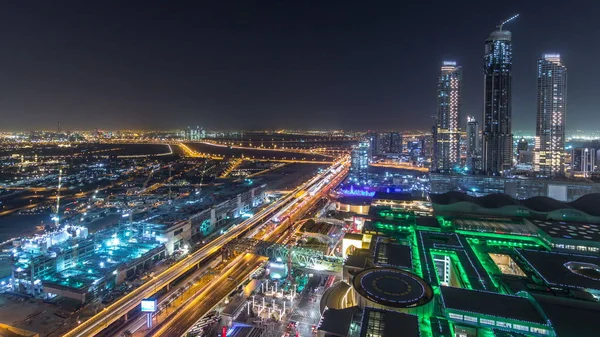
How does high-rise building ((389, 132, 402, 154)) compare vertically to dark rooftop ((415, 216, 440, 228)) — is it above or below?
above

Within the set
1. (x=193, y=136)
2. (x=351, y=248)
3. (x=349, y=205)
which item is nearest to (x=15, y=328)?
(x=351, y=248)

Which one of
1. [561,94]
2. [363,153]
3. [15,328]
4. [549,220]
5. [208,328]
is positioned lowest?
[208,328]

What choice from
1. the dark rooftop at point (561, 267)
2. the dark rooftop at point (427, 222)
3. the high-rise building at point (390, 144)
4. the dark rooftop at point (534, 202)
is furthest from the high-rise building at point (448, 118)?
the dark rooftop at point (561, 267)

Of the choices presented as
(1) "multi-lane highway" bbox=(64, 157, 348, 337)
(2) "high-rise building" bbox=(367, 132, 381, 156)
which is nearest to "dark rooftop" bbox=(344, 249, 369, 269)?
(1) "multi-lane highway" bbox=(64, 157, 348, 337)

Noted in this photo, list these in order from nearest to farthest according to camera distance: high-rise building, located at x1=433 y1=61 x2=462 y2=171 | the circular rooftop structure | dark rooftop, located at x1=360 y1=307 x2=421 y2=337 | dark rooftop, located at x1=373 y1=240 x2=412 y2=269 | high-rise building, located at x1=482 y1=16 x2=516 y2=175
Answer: dark rooftop, located at x1=360 y1=307 x2=421 y2=337 < the circular rooftop structure < dark rooftop, located at x1=373 y1=240 x2=412 y2=269 < high-rise building, located at x1=482 y1=16 x2=516 y2=175 < high-rise building, located at x1=433 y1=61 x2=462 y2=171

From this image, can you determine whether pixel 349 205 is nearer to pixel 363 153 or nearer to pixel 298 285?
pixel 298 285

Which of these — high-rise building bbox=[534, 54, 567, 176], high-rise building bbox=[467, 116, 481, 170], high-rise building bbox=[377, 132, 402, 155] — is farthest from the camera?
high-rise building bbox=[377, 132, 402, 155]

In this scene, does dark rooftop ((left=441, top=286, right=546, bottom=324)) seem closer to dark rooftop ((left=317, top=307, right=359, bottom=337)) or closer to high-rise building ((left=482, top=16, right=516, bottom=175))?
dark rooftop ((left=317, top=307, right=359, bottom=337))
